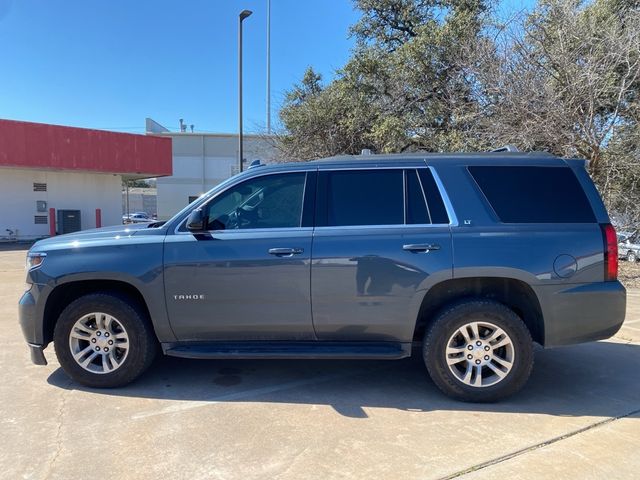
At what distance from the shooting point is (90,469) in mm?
2996

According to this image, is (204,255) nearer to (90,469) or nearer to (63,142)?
(90,469)

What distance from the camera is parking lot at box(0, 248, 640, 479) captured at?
303cm

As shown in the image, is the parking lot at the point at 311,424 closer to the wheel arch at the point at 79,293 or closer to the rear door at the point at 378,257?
the wheel arch at the point at 79,293

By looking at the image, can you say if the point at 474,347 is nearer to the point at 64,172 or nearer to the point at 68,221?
the point at 68,221

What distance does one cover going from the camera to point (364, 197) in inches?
162

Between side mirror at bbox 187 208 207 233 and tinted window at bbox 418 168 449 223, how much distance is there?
1.86 metres

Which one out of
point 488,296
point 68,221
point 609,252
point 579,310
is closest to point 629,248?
point 609,252

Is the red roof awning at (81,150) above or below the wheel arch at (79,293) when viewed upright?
above

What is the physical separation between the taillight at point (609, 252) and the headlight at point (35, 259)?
4662 mm

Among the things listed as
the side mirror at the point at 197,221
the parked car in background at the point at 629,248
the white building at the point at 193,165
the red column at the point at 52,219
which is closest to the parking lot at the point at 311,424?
the side mirror at the point at 197,221

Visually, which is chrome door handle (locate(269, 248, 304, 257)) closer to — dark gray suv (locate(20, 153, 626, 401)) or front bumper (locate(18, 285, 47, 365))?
dark gray suv (locate(20, 153, 626, 401))

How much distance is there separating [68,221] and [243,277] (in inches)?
800

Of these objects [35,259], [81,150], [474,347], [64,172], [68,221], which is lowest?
[474,347]

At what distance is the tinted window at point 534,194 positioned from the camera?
13.0ft
